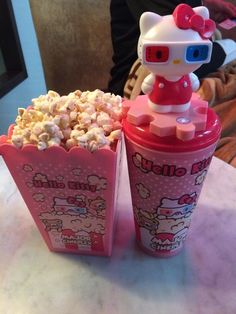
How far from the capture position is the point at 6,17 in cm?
77

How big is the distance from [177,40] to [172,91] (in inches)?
2.0

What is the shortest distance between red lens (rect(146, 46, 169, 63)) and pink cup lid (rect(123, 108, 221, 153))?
7cm

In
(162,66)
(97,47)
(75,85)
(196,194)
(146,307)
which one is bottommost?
(75,85)

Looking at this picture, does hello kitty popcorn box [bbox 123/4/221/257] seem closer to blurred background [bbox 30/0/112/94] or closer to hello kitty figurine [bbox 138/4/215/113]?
hello kitty figurine [bbox 138/4/215/113]

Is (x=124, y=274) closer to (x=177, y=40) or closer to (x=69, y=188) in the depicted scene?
(x=69, y=188)

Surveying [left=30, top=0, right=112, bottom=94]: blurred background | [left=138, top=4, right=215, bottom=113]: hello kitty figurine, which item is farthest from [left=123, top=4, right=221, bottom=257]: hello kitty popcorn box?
[left=30, top=0, right=112, bottom=94]: blurred background

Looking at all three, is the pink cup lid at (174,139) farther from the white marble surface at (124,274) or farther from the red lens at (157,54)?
the white marble surface at (124,274)

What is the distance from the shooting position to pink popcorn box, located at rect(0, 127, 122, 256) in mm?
299

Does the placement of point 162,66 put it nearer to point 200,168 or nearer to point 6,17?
point 200,168

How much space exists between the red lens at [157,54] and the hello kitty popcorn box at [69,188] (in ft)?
0.30

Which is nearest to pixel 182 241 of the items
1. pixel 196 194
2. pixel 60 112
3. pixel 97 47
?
pixel 196 194

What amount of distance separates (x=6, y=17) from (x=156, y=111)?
64 cm

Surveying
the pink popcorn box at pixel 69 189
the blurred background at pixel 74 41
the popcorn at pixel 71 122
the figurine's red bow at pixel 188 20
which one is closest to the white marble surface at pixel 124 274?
the pink popcorn box at pixel 69 189

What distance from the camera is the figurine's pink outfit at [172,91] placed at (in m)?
0.30
